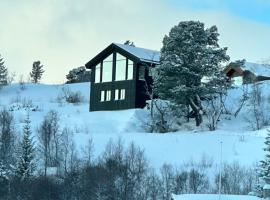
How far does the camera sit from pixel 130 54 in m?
63.6

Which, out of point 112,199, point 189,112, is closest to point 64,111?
point 189,112

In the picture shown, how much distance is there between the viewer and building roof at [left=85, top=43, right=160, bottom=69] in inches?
2499

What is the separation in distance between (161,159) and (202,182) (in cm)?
474

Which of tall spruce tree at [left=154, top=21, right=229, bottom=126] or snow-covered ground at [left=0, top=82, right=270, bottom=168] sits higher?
tall spruce tree at [left=154, top=21, right=229, bottom=126]

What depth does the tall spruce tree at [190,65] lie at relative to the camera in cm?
5569

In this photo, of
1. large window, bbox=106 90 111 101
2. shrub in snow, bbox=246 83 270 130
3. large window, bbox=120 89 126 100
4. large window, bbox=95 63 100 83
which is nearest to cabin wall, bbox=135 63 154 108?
large window, bbox=120 89 126 100

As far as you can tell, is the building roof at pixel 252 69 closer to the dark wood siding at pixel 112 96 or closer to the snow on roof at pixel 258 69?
the snow on roof at pixel 258 69

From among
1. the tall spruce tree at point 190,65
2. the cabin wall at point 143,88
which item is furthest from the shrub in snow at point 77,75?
the tall spruce tree at point 190,65

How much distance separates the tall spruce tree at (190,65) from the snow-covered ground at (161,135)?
112 inches

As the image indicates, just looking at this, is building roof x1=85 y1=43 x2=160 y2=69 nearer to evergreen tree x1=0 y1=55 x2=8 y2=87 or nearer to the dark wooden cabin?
the dark wooden cabin

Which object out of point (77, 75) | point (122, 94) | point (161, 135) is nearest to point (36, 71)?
point (77, 75)

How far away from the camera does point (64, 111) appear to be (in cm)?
6512

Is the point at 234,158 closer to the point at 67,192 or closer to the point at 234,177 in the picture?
the point at 234,177

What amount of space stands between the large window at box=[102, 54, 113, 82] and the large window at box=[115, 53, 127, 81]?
87 centimetres
